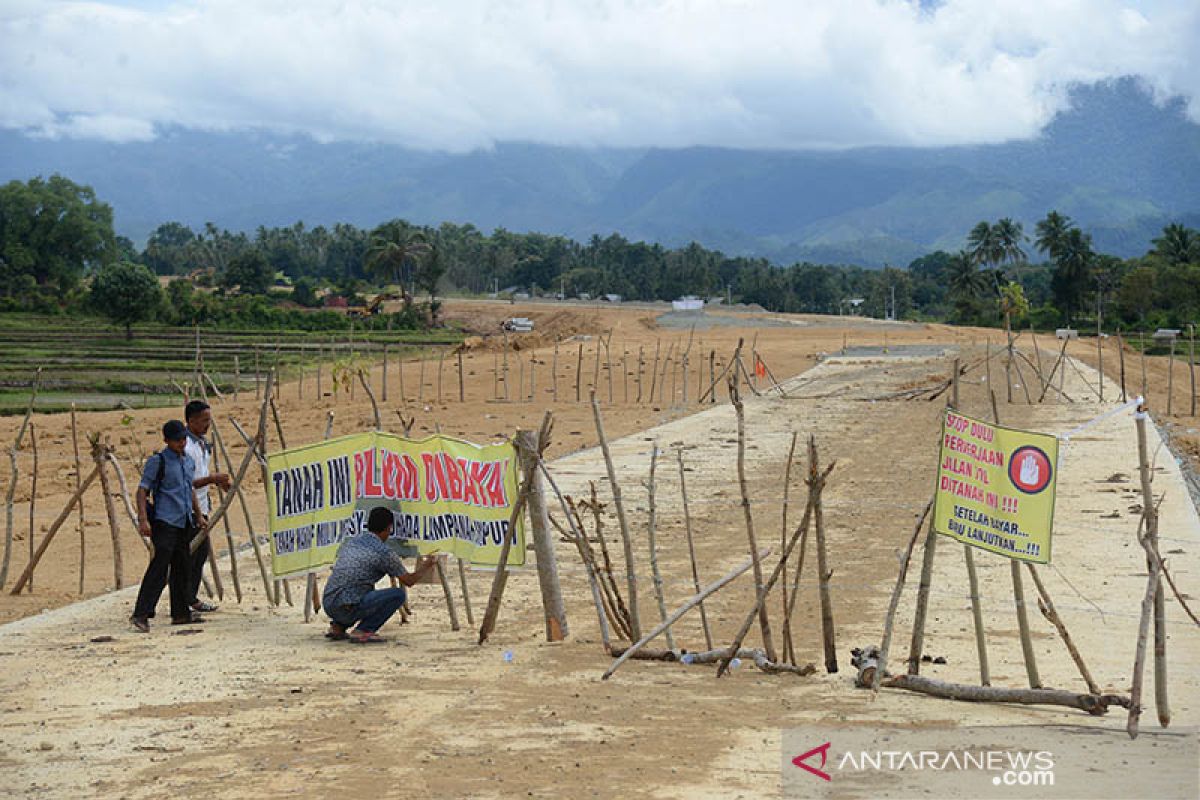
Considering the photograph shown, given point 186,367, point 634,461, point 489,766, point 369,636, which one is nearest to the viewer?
point 489,766

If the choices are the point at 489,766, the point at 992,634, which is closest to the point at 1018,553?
the point at 992,634

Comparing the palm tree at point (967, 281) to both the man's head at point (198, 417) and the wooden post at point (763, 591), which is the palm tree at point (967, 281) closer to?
the man's head at point (198, 417)

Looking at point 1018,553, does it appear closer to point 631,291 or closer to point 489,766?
point 489,766

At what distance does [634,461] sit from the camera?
20.2 meters

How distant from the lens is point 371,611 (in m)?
9.15

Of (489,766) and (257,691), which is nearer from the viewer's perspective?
(489,766)

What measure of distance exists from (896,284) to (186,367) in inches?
3047

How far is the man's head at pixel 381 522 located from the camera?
9.33 meters

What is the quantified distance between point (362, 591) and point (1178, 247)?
83.1 meters

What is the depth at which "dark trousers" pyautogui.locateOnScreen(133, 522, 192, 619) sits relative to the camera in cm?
977

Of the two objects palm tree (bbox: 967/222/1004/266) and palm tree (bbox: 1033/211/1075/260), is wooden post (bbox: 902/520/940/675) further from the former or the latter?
palm tree (bbox: 967/222/1004/266)

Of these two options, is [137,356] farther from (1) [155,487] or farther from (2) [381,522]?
(2) [381,522]

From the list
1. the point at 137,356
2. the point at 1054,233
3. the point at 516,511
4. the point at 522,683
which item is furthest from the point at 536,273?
the point at 522,683

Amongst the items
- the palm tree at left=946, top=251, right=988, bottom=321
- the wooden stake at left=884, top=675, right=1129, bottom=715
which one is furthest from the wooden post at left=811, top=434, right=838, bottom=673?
the palm tree at left=946, top=251, right=988, bottom=321
